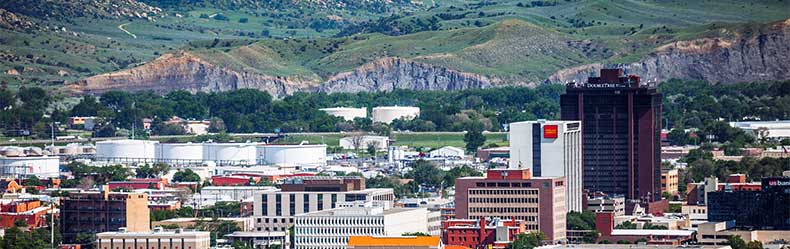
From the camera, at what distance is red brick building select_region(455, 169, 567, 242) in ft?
448

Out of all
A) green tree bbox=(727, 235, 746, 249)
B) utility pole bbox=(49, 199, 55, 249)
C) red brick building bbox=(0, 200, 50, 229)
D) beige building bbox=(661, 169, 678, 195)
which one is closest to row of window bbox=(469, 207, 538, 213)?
green tree bbox=(727, 235, 746, 249)

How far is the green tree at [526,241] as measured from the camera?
409 ft

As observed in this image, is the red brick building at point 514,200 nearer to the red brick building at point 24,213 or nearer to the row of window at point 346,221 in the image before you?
the row of window at point 346,221

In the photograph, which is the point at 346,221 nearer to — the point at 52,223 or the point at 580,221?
the point at 52,223

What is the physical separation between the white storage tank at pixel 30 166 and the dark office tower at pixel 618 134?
39.1 metres

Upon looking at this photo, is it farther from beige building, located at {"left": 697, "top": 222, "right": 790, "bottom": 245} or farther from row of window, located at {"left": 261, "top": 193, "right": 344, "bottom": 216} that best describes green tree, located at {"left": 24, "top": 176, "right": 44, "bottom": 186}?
beige building, located at {"left": 697, "top": 222, "right": 790, "bottom": 245}

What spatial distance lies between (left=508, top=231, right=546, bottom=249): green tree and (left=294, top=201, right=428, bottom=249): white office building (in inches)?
182

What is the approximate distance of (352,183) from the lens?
14562 cm

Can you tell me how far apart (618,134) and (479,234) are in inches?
1327

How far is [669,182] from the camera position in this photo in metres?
169

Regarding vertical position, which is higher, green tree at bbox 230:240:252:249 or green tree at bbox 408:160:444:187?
green tree at bbox 408:160:444:187

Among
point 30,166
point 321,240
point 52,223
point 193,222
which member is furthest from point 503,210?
point 30,166

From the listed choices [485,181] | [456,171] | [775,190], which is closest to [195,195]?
[456,171]

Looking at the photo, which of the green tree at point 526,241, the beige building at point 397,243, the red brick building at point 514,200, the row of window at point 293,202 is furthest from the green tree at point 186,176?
the beige building at point 397,243
